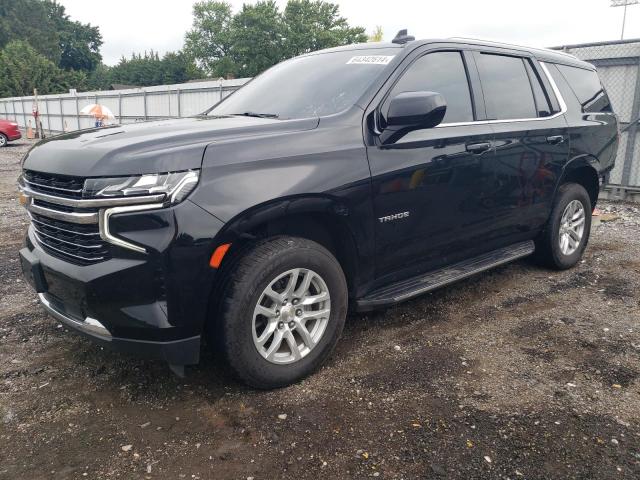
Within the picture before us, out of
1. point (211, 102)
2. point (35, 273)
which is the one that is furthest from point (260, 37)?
point (35, 273)

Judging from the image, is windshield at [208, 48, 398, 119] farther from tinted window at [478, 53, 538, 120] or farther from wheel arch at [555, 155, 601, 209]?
wheel arch at [555, 155, 601, 209]

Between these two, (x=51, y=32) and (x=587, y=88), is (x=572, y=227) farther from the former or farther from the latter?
(x=51, y=32)

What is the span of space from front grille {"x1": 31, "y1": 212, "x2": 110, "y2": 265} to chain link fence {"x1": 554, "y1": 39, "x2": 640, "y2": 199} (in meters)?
9.00

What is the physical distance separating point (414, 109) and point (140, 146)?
1518 millimetres

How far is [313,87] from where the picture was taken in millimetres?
3570

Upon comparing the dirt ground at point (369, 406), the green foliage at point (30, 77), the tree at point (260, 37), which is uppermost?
the tree at point (260, 37)

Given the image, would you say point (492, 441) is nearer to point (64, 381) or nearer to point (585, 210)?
point (64, 381)

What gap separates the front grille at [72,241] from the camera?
2500 millimetres

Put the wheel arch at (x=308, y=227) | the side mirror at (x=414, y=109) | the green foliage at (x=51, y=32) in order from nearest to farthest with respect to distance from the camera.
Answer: the wheel arch at (x=308, y=227)
the side mirror at (x=414, y=109)
the green foliage at (x=51, y=32)

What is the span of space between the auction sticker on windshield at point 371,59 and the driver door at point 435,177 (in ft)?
0.50

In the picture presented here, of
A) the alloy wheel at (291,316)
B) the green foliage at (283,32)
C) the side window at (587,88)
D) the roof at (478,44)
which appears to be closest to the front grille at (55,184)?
the alloy wheel at (291,316)

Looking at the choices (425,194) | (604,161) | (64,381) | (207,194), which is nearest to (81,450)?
(64,381)

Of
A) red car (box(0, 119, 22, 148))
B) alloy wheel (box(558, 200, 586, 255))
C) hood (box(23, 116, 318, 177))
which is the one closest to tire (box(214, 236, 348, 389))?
hood (box(23, 116, 318, 177))

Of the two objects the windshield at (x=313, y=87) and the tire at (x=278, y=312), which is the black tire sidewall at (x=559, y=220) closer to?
the windshield at (x=313, y=87)
